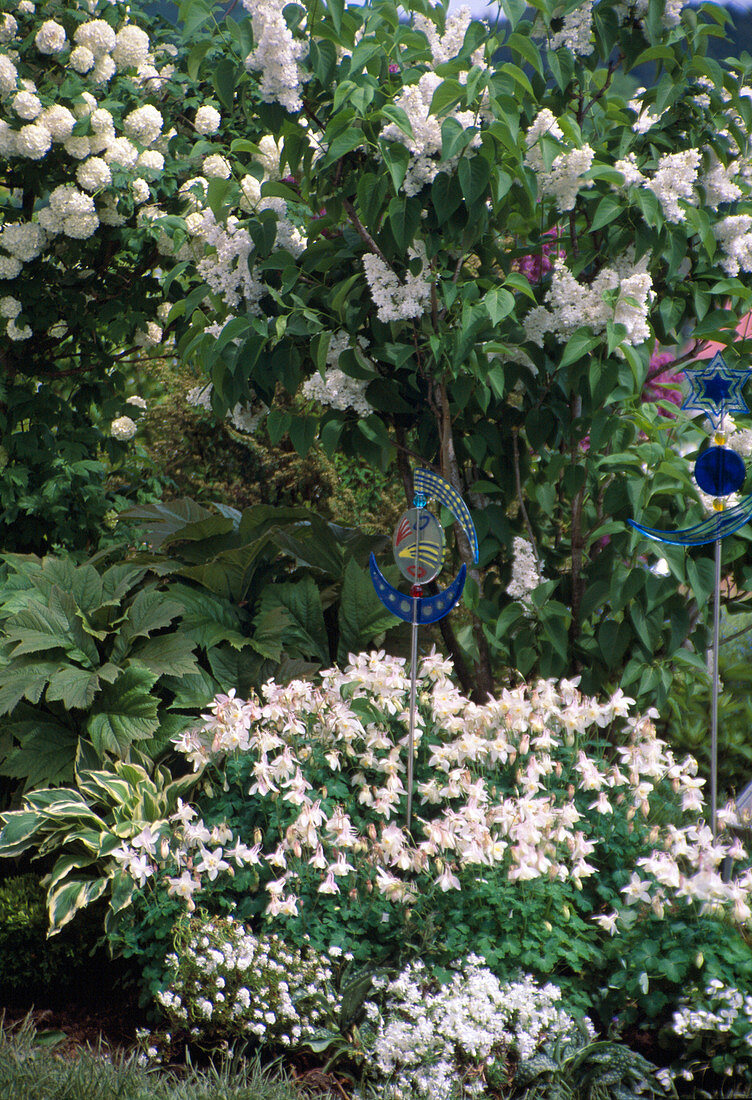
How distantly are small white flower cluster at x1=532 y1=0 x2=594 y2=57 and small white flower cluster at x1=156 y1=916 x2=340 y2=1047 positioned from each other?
2529mm

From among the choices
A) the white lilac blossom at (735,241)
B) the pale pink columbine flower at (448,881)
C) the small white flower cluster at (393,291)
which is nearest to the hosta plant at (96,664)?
the pale pink columbine flower at (448,881)

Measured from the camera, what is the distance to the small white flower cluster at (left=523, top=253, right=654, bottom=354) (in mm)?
2439

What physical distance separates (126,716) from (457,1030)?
1.40 meters

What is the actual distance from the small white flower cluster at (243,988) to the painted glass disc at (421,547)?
99 centimetres

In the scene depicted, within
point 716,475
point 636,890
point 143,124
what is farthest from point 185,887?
point 143,124

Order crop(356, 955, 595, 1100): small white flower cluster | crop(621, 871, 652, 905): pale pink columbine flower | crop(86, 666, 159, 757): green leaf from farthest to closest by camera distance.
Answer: crop(86, 666, 159, 757): green leaf < crop(621, 871, 652, 905): pale pink columbine flower < crop(356, 955, 595, 1100): small white flower cluster

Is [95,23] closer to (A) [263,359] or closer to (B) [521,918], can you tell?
(A) [263,359]

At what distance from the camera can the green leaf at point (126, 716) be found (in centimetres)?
282

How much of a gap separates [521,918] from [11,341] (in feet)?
11.0

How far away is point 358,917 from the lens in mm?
2248

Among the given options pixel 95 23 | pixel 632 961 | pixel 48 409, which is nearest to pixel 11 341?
pixel 48 409

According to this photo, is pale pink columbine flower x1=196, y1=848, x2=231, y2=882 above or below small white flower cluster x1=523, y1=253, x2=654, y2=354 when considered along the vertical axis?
below

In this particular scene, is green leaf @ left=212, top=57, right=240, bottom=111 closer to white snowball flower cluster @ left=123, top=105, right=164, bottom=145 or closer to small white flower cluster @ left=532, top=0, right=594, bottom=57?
small white flower cluster @ left=532, top=0, right=594, bottom=57

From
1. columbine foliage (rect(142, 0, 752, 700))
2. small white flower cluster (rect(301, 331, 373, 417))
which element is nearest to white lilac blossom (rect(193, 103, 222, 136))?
columbine foliage (rect(142, 0, 752, 700))
